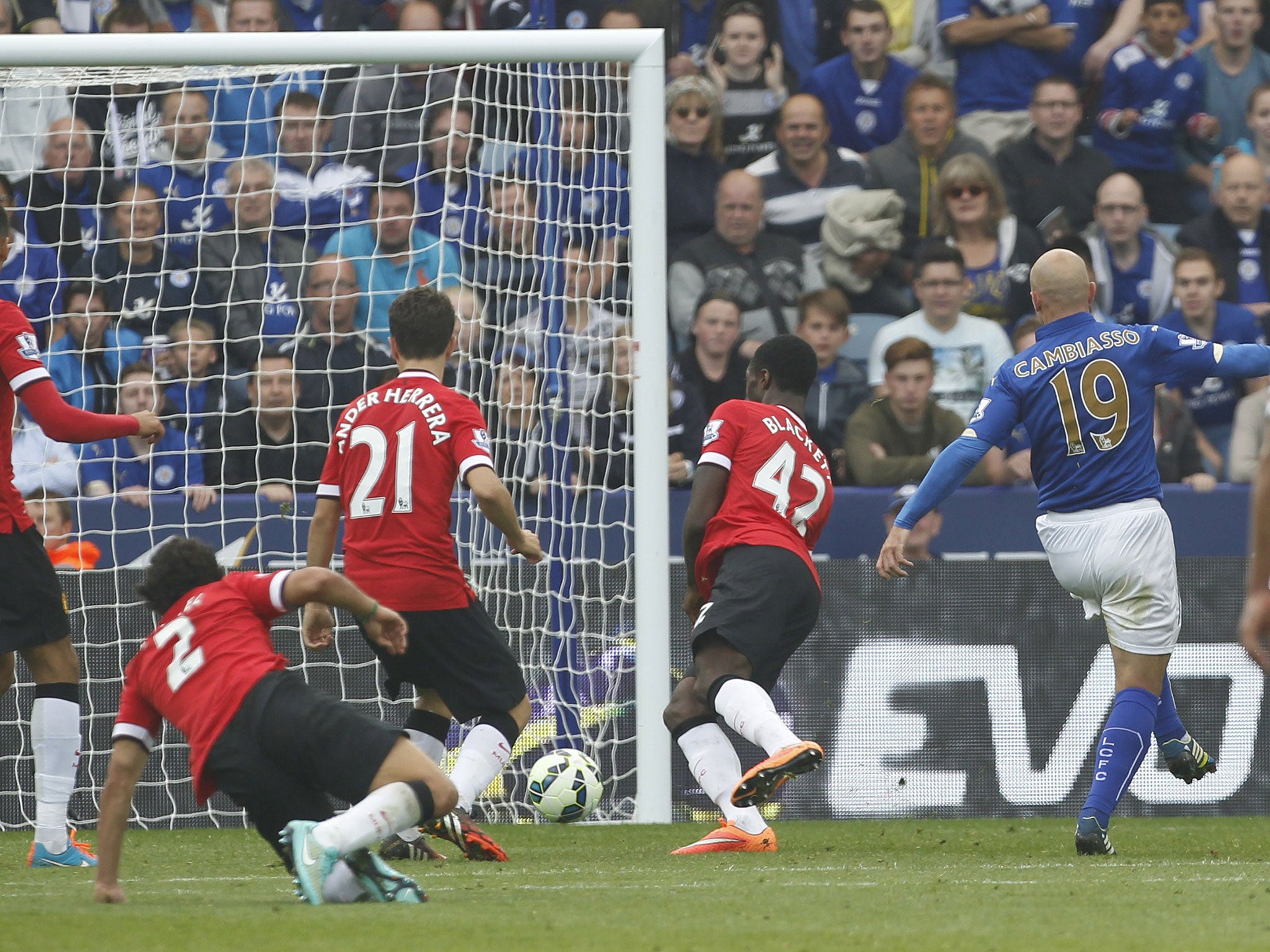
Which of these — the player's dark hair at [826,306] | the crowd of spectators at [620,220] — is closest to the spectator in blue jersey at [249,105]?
the crowd of spectators at [620,220]

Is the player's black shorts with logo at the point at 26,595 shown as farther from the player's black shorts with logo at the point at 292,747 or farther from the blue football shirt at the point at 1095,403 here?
the blue football shirt at the point at 1095,403

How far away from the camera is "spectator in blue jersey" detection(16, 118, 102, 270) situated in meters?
8.20

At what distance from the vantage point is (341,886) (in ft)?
13.9

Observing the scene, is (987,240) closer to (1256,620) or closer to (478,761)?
(478,761)

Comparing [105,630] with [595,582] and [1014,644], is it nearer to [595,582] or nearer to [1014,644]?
[595,582]

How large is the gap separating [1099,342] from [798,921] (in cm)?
263

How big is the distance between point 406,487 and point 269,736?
164 cm

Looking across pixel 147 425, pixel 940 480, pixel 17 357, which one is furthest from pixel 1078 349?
pixel 17 357

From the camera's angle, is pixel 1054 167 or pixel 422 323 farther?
pixel 1054 167

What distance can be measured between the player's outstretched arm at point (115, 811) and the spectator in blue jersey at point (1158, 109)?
26.8ft

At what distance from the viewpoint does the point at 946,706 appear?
782cm

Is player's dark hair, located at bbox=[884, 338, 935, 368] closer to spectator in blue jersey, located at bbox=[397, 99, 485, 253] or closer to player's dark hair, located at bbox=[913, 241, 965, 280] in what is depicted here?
player's dark hair, located at bbox=[913, 241, 965, 280]

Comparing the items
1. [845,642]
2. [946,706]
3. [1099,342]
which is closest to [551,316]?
[845,642]

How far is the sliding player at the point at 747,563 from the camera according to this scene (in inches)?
232
